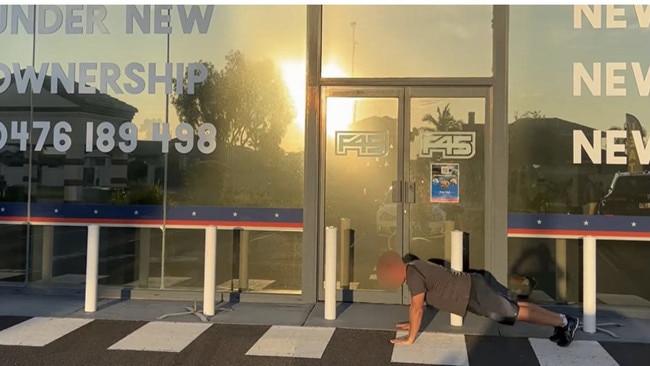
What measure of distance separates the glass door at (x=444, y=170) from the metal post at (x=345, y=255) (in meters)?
0.69

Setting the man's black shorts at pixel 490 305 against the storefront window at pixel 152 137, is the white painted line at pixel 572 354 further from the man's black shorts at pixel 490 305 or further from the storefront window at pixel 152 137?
the storefront window at pixel 152 137

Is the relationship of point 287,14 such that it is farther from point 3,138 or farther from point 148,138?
point 3,138

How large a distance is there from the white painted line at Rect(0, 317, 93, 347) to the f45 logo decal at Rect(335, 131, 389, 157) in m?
3.34

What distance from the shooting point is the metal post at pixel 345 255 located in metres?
7.20

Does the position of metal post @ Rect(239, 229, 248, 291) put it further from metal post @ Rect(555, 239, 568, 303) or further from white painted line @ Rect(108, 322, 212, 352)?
metal post @ Rect(555, 239, 568, 303)

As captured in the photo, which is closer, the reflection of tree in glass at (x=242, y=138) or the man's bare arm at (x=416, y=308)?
the man's bare arm at (x=416, y=308)

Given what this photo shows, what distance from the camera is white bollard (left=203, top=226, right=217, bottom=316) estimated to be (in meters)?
6.28

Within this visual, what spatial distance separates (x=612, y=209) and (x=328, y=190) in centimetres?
319

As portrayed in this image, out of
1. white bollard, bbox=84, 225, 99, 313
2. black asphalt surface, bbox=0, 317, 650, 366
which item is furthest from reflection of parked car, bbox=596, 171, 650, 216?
white bollard, bbox=84, 225, 99, 313

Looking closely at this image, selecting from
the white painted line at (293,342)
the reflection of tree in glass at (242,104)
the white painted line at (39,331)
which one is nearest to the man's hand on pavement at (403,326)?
the white painted line at (293,342)

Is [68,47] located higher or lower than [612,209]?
higher

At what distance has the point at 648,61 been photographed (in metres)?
6.79

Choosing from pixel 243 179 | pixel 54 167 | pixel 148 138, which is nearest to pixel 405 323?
pixel 243 179

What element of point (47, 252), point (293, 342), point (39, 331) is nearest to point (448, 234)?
point (293, 342)
